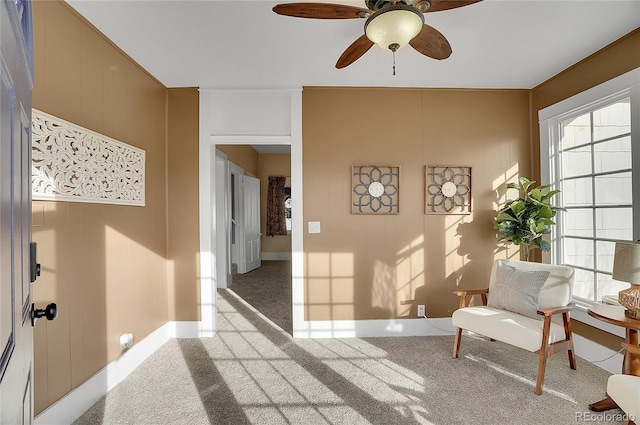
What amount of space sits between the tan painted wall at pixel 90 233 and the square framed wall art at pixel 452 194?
9.44 feet

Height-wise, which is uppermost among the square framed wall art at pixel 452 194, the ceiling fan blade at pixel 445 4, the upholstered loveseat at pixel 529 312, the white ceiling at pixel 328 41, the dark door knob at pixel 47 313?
the white ceiling at pixel 328 41

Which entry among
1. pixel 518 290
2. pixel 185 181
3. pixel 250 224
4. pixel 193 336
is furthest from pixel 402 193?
pixel 250 224

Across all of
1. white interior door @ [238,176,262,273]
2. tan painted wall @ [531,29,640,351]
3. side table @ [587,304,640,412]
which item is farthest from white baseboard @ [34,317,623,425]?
white interior door @ [238,176,262,273]

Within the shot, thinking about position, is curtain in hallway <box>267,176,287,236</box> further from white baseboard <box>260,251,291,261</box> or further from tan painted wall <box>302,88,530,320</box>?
tan painted wall <box>302,88,530,320</box>

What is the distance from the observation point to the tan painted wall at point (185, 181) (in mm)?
3373

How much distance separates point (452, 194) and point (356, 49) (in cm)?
200

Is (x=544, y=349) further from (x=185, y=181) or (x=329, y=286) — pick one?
(x=185, y=181)

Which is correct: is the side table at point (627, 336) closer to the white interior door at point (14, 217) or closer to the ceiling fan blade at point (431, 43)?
the ceiling fan blade at point (431, 43)

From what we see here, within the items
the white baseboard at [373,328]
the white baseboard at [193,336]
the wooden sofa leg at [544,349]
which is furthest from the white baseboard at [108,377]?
the wooden sofa leg at [544,349]

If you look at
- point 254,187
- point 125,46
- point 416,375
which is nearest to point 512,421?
point 416,375

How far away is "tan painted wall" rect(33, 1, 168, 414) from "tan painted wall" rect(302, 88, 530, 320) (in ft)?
5.08

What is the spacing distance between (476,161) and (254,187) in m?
5.11

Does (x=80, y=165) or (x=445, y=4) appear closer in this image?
(x=445, y=4)

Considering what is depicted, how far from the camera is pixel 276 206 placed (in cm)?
809
